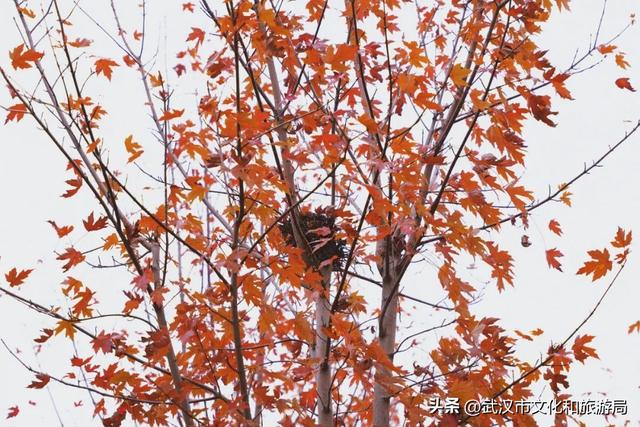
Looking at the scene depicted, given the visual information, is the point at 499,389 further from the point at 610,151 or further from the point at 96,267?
the point at 96,267

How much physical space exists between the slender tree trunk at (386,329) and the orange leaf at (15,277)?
1793 mm

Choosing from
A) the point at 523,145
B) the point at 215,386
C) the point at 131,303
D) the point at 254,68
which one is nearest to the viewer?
the point at 523,145

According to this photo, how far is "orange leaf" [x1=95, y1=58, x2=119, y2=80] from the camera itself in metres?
3.15

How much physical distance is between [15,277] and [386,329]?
1895 millimetres

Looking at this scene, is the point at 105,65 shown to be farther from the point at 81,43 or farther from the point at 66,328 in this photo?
the point at 66,328

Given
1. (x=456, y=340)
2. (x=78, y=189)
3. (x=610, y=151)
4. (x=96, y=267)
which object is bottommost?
(x=456, y=340)

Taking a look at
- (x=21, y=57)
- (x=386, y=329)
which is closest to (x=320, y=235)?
(x=386, y=329)

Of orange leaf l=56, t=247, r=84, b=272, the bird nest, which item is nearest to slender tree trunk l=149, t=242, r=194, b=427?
orange leaf l=56, t=247, r=84, b=272

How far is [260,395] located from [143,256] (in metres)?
0.94

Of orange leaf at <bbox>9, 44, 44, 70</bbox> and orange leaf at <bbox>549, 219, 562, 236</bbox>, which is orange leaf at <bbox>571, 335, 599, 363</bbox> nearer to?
orange leaf at <bbox>549, 219, 562, 236</bbox>

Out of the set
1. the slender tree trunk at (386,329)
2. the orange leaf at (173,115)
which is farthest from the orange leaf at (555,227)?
the orange leaf at (173,115)

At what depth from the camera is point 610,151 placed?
3.26 m

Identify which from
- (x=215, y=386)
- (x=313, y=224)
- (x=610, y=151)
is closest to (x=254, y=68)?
(x=313, y=224)

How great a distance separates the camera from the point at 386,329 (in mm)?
3432
